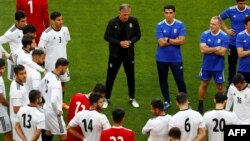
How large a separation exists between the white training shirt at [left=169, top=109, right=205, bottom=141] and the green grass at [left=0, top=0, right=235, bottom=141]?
2.29 meters

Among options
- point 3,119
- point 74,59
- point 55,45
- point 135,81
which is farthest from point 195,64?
point 3,119

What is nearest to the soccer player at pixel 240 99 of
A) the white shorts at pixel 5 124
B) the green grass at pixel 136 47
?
the green grass at pixel 136 47

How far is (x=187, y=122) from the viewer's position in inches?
394

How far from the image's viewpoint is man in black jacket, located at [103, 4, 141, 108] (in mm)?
13180

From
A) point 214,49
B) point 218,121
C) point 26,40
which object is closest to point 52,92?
point 26,40

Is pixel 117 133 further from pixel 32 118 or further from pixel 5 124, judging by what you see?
pixel 5 124

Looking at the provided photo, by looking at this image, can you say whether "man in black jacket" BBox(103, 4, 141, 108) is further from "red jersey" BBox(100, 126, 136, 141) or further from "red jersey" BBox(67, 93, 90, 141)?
"red jersey" BBox(100, 126, 136, 141)

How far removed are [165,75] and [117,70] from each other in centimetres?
90

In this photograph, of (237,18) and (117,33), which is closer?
(117,33)

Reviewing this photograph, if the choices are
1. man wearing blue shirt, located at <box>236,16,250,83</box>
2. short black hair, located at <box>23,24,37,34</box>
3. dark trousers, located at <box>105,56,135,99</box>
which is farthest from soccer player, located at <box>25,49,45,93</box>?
man wearing blue shirt, located at <box>236,16,250,83</box>

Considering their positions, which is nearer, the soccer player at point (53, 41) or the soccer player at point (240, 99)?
the soccer player at point (240, 99)

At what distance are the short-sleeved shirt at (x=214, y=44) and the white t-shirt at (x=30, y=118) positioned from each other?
368cm

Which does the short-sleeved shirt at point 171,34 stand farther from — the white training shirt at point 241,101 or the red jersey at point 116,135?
the red jersey at point 116,135

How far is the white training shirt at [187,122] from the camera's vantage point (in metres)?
9.95
